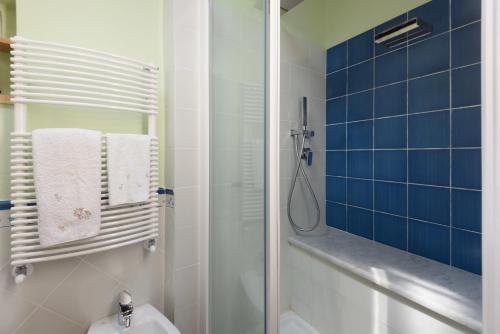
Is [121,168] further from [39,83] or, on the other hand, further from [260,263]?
[260,263]

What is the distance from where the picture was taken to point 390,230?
1.88 meters

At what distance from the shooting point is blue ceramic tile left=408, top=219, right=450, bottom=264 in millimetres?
1586

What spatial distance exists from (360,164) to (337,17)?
4.08ft

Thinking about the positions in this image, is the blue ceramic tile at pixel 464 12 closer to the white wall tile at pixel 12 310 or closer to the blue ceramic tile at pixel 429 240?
the blue ceramic tile at pixel 429 240

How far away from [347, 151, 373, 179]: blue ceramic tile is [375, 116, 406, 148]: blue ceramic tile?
0.12m

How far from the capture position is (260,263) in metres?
0.97

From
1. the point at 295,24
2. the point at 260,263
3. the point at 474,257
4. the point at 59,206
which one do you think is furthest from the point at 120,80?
the point at 474,257

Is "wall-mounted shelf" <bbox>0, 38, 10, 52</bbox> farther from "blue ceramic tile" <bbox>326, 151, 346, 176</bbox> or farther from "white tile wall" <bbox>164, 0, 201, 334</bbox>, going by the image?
"blue ceramic tile" <bbox>326, 151, 346, 176</bbox>

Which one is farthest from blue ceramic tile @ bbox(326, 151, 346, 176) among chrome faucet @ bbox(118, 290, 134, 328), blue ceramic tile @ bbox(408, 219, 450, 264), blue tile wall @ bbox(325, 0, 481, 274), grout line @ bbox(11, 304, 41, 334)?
grout line @ bbox(11, 304, 41, 334)

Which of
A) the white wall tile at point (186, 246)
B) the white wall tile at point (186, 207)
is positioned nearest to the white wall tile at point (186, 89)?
the white wall tile at point (186, 207)

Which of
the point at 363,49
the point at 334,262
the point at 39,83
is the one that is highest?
the point at 363,49

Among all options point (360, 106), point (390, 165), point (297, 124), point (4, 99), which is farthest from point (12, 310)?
point (360, 106)

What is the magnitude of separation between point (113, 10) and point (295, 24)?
4.27 ft

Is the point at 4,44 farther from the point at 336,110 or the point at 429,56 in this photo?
the point at 429,56
